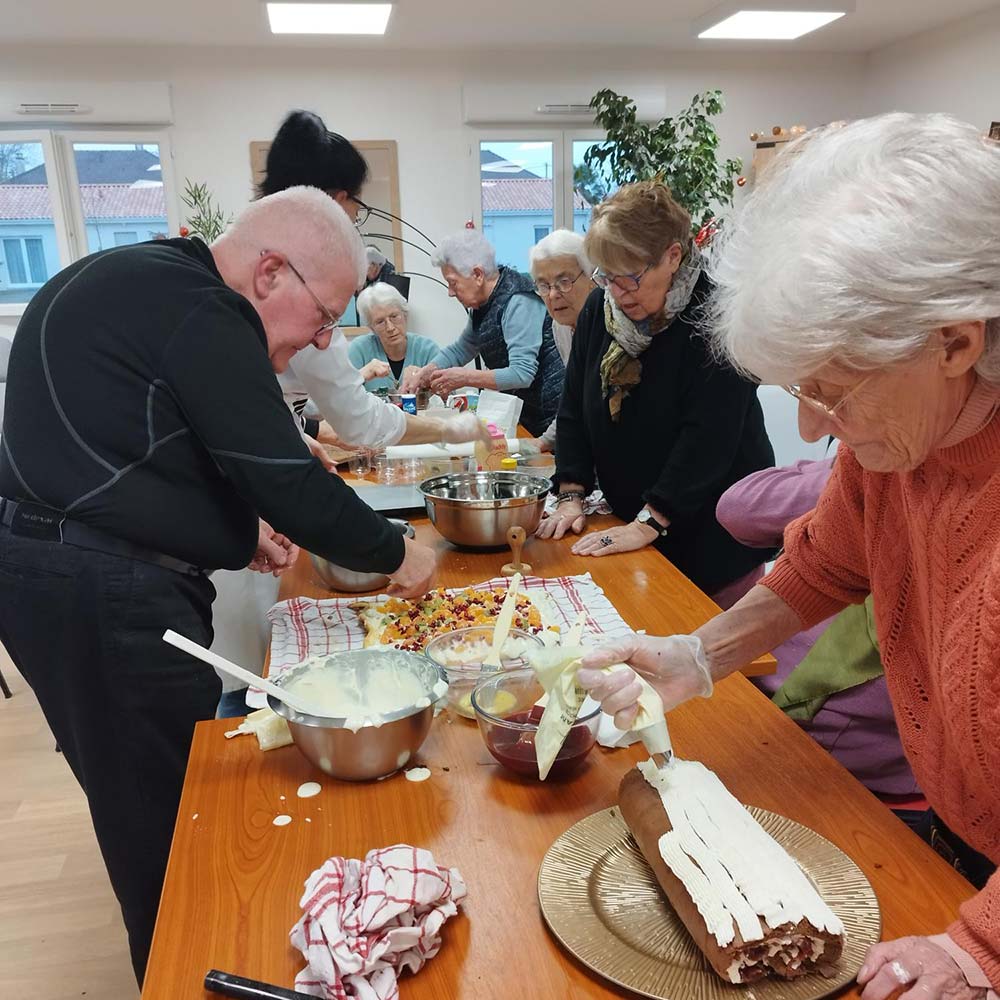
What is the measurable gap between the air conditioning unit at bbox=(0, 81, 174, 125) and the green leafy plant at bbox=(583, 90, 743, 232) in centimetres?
318

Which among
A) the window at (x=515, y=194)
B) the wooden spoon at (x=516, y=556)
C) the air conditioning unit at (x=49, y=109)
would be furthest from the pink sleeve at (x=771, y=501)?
the air conditioning unit at (x=49, y=109)

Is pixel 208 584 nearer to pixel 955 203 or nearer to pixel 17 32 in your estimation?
pixel 955 203

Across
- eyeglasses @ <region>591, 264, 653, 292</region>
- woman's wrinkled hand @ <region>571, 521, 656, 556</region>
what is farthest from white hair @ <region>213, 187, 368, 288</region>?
woman's wrinkled hand @ <region>571, 521, 656, 556</region>

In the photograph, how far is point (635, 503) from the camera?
7.70 feet

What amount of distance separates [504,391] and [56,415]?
8.69ft

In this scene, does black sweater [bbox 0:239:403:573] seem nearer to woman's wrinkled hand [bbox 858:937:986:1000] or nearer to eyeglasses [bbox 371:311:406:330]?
woman's wrinkled hand [bbox 858:937:986:1000]

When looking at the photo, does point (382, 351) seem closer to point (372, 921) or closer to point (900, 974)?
point (372, 921)

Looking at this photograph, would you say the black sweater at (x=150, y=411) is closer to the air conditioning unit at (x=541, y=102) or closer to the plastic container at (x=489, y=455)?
the plastic container at (x=489, y=455)

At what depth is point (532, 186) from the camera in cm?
680

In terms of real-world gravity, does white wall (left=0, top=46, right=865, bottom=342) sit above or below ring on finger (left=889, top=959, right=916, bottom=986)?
above

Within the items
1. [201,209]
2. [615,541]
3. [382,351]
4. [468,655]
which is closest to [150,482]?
[468,655]

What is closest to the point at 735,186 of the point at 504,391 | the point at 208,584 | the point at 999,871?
the point at 504,391

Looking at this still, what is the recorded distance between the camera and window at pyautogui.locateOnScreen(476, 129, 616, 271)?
21.9 feet

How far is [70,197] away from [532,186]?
3488mm
